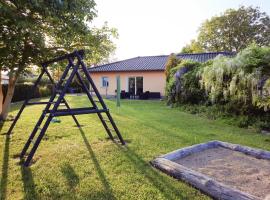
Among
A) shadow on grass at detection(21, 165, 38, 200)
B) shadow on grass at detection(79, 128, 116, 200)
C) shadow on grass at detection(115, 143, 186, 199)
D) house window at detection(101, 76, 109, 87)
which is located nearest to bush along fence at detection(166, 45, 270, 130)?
shadow on grass at detection(115, 143, 186, 199)

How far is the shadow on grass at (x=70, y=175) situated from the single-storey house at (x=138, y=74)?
1678 centimetres

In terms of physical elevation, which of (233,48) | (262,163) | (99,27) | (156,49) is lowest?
(262,163)

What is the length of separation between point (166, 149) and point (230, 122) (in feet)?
13.8

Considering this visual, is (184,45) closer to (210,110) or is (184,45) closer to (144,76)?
(144,76)

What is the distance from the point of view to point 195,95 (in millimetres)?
11234

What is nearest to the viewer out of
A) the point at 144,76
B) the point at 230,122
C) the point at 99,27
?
the point at 230,122

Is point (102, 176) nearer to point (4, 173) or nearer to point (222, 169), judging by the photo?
point (4, 173)

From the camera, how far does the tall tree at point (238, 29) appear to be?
29.2m

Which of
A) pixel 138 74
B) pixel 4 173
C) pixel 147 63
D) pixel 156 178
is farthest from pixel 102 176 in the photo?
pixel 147 63

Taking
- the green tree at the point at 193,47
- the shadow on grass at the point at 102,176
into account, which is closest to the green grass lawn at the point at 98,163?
the shadow on grass at the point at 102,176

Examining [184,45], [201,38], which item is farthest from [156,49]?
[201,38]

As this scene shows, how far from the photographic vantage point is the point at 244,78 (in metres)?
7.57

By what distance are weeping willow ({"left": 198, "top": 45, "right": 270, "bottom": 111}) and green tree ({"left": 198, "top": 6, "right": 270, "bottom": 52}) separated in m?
23.6

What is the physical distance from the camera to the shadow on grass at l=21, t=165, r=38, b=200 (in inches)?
114
